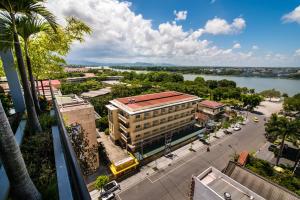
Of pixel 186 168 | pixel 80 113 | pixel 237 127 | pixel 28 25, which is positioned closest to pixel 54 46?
pixel 28 25

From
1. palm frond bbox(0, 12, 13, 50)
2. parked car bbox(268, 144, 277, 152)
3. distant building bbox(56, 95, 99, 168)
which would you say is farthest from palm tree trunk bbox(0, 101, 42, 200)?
parked car bbox(268, 144, 277, 152)

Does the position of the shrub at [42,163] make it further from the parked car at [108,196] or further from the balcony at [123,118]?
the balcony at [123,118]

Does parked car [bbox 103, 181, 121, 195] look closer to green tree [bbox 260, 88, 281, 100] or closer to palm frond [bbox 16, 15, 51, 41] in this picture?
palm frond [bbox 16, 15, 51, 41]

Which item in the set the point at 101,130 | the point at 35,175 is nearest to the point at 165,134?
the point at 101,130

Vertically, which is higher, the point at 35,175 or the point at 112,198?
the point at 35,175

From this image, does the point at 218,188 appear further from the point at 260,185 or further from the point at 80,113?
the point at 80,113

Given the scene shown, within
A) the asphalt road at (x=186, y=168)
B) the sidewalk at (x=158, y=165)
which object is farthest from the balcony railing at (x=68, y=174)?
the sidewalk at (x=158, y=165)

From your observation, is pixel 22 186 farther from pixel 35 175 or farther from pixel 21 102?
pixel 21 102
